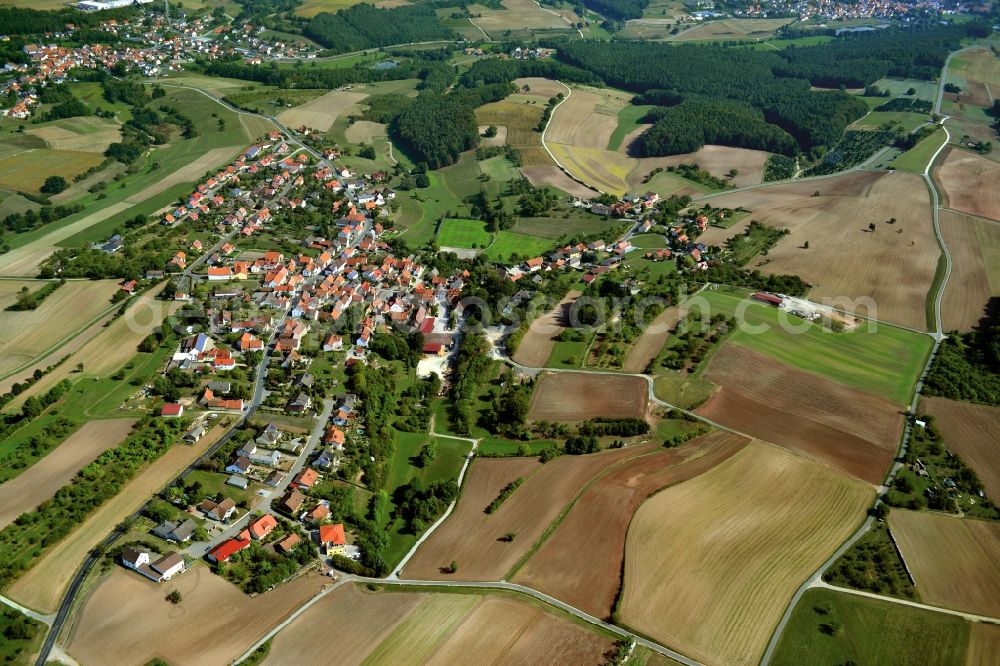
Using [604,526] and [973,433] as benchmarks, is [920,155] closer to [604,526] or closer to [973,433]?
[973,433]

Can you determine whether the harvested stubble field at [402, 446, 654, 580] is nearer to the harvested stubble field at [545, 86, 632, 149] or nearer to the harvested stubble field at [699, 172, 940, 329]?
the harvested stubble field at [699, 172, 940, 329]

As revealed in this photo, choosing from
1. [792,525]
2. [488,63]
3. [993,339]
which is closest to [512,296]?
[792,525]

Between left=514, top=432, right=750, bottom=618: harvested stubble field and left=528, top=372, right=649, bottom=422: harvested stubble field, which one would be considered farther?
left=528, top=372, right=649, bottom=422: harvested stubble field

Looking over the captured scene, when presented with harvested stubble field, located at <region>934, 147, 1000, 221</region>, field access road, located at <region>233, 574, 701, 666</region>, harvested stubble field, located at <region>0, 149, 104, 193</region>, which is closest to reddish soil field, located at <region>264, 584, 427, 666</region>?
field access road, located at <region>233, 574, 701, 666</region>

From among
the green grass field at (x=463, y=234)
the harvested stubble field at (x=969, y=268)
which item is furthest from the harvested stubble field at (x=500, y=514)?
→ the harvested stubble field at (x=969, y=268)

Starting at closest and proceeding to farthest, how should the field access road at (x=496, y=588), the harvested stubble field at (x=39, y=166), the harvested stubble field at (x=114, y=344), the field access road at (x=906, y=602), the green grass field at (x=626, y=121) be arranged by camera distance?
the field access road at (x=496, y=588)
the field access road at (x=906, y=602)
the harvested stubble field at (x=114, y=344)
the harvested stubble field at (x=39, y=166)
the green grass field at (x=626, y=121)

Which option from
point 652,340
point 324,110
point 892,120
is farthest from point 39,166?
point 892,120

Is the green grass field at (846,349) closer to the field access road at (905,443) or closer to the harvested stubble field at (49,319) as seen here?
the field access road at (905,443)
